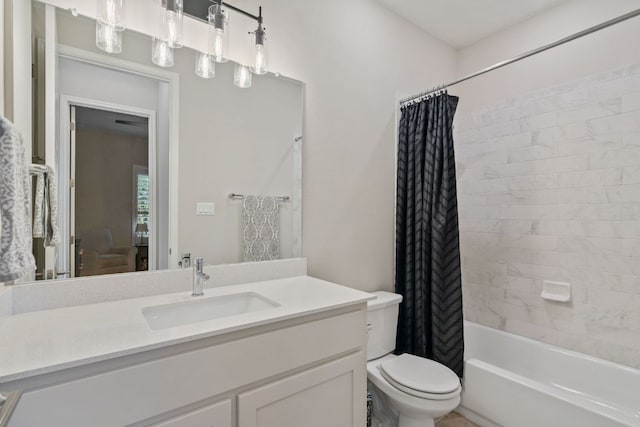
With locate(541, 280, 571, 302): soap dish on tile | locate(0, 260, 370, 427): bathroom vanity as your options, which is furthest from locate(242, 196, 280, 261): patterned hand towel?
locate(541, 280, 571, 302): soap dish on tile

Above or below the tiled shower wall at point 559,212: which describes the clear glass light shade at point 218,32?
above

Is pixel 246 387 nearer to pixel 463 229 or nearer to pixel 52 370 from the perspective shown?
pixel 52 370

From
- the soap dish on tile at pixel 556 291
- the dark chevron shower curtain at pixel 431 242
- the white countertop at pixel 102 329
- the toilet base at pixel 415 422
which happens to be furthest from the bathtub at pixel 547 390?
the white countertop at pixel 102 329

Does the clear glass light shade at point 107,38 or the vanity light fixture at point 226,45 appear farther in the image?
the vanity light fixture at point 226,45

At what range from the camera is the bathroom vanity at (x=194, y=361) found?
0.76 meters

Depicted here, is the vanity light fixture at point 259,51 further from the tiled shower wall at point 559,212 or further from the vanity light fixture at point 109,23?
the tiled shower wall at point 559,212

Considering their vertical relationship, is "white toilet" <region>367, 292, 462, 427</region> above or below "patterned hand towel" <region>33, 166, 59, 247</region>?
below

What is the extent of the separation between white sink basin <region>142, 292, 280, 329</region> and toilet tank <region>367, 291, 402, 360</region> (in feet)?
2.37

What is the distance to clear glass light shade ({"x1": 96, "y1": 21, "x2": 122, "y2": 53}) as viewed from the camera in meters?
1.23

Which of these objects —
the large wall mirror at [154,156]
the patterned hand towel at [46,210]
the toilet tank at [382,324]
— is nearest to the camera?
the patterned hand towel at [46,210]

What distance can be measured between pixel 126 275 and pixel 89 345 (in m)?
0.50

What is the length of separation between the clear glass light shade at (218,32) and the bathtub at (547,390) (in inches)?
86.7

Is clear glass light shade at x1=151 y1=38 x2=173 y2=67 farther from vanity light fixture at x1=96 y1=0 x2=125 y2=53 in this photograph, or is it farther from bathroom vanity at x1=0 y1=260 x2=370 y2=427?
bathroom vanity at x1=0 y1=260 x2=370 y2=427

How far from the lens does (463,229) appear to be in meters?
2.62
